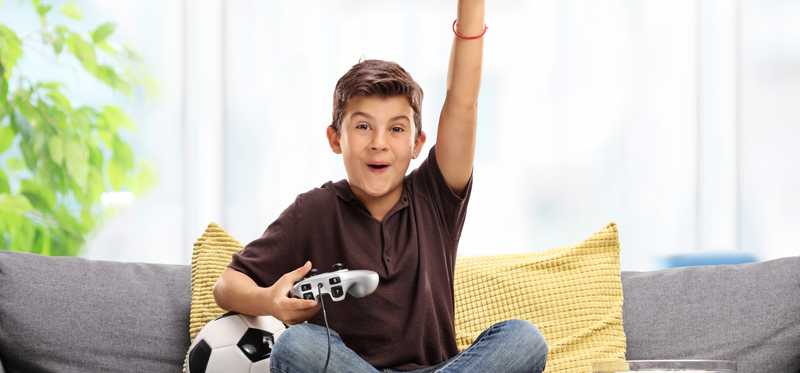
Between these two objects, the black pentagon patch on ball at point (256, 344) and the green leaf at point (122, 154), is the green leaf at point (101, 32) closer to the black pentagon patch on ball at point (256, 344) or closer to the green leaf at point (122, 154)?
the green leaf at point (122, 154)

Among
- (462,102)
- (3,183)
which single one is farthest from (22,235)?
(462,102)

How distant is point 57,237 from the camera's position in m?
3.22

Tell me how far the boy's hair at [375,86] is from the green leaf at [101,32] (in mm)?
1756

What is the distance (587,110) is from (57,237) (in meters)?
1.88

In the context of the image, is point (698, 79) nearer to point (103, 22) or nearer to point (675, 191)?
point (675, 191)

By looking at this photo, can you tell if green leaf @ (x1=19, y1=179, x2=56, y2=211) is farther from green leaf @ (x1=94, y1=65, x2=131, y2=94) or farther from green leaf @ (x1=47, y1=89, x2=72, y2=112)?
green leaf @ (x1=94, y1=65, x2=131, y2=94)

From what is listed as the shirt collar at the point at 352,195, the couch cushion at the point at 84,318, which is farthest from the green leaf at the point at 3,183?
Answer: the shirt collar at the point at 352,195

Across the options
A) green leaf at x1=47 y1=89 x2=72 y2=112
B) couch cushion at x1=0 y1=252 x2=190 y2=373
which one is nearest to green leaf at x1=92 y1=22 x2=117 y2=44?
green leaf at x1=47 y1=89 x2=72 y2=112

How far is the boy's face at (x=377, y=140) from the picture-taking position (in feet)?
5.53

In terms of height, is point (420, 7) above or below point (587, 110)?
above

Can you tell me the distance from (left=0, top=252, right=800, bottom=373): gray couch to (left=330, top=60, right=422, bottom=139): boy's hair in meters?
0.59

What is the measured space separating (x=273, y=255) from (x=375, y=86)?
34 centimetres

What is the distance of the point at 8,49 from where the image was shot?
3111mm

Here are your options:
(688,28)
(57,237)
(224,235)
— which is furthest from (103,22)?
(688,28)
